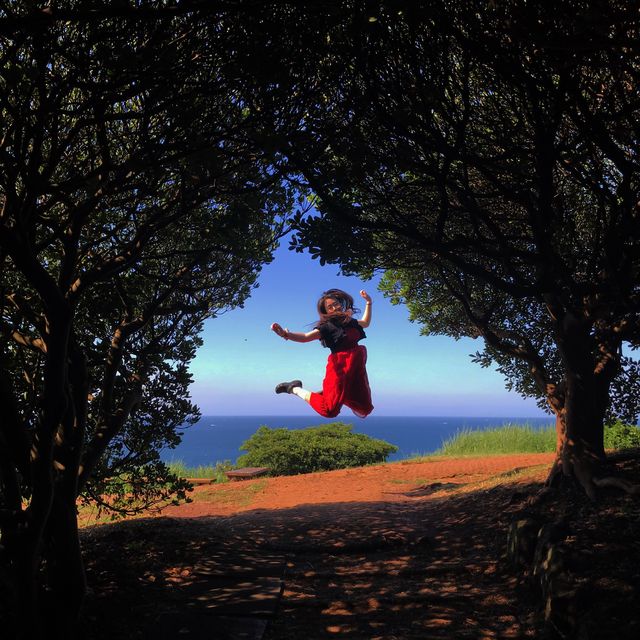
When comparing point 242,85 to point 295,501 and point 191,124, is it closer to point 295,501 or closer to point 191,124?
point 191,124

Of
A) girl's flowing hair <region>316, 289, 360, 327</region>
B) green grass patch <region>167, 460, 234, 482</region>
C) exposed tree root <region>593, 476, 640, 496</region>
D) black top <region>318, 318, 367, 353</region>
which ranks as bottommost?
green grass patch <region>167, 460, 234, 482</region>

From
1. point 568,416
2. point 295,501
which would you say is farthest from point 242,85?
point 295,501

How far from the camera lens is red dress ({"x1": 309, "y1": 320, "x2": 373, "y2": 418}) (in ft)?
36.0

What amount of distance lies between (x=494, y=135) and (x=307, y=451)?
1653cm

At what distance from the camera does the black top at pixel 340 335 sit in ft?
37.2

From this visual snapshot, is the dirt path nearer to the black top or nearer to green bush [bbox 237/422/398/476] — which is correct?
the black top

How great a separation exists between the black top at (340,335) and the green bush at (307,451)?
10.8m

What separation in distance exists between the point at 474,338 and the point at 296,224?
7.18m

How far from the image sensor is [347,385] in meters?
11.0

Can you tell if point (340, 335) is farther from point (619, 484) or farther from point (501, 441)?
point (501, 441)

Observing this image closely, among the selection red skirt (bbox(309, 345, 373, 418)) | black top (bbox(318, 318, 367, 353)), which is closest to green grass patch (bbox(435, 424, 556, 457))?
red skirt (bbox(309, 345, 373, 418))

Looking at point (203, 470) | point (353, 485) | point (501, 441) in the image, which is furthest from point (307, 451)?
point (501, 441)

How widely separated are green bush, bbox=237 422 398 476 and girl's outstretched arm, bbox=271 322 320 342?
10.6 m

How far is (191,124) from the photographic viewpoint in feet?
21.0
